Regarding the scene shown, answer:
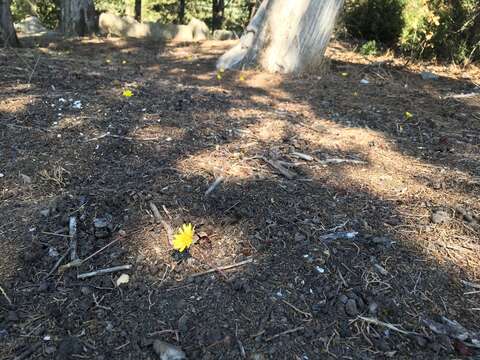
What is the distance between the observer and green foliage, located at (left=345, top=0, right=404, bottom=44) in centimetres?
861

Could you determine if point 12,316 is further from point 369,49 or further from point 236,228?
point 369,49

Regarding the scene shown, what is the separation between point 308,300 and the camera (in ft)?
6.30

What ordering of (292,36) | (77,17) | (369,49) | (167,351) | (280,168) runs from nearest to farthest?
(167,351), (280,168), (292,36), (369,49), (77,17)

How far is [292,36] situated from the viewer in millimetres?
5789

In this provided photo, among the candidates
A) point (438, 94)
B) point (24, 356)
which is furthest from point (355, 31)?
point (24, 356)

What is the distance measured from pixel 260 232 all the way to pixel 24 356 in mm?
1247

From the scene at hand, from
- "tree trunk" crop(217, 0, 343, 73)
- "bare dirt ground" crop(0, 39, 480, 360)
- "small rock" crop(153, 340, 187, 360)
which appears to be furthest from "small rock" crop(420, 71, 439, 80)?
"small rock" crop(153, 340, 187, 360)

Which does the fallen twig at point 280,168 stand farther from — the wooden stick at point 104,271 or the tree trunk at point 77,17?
the tree trunk at point 77,17

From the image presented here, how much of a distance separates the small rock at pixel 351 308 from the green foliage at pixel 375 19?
7900 mm

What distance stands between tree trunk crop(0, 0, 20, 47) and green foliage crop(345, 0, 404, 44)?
7066mm

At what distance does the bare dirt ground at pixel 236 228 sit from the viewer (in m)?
1.77

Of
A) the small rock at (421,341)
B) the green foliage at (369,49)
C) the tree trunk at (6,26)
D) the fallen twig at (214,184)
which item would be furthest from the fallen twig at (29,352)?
the green foliage at (369,49)

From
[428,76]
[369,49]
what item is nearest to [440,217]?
[428,76]

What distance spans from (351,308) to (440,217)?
1.02 metres
